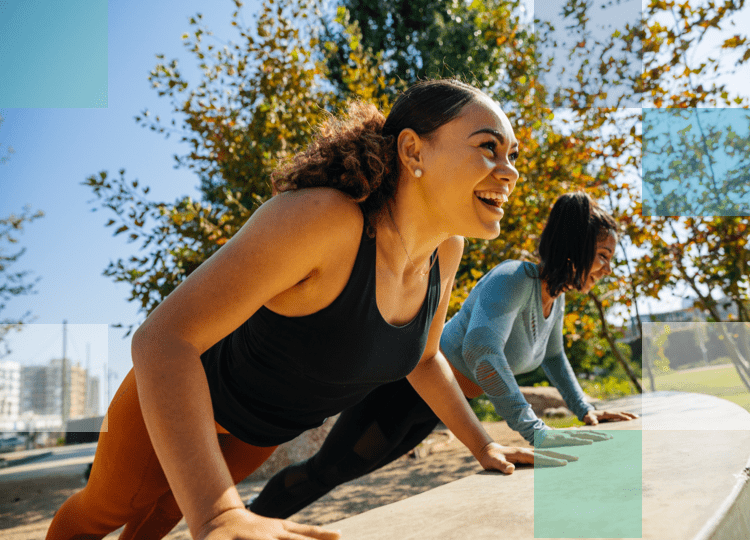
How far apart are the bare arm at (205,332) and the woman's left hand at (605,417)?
210 centimetres

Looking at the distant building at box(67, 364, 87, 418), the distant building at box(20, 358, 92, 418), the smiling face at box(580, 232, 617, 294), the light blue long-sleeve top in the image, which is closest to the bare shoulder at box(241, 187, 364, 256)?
the light blue long-sleeve top

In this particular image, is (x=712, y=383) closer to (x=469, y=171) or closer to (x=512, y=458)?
(x=512, y=458)

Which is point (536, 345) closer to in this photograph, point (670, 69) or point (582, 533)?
point (582, 533)

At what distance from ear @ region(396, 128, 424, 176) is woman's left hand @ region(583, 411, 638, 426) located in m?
1.89

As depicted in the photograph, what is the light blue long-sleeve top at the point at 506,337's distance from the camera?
2098 mm

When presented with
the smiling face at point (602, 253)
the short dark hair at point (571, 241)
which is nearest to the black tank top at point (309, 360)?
the short dark hair at point (571, 241)

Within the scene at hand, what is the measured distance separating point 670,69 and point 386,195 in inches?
167

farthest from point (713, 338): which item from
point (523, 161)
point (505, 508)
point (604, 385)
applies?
point (604, 385)

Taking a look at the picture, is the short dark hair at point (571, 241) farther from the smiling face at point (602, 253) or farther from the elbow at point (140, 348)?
the elbow at point (140, 348)

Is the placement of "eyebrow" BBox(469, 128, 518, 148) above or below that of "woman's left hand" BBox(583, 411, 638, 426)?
above

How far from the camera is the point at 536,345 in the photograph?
260 cm

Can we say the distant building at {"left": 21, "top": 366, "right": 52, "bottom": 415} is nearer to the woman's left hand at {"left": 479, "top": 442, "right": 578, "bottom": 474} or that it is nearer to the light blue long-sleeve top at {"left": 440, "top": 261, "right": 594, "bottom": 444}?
the light blue long-sleeve top at {"left": 440, "top": 261, "right": 594, "bottom": 444}

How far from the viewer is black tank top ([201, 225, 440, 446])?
4.24ft

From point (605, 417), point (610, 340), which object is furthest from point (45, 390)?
point (605, 417)
